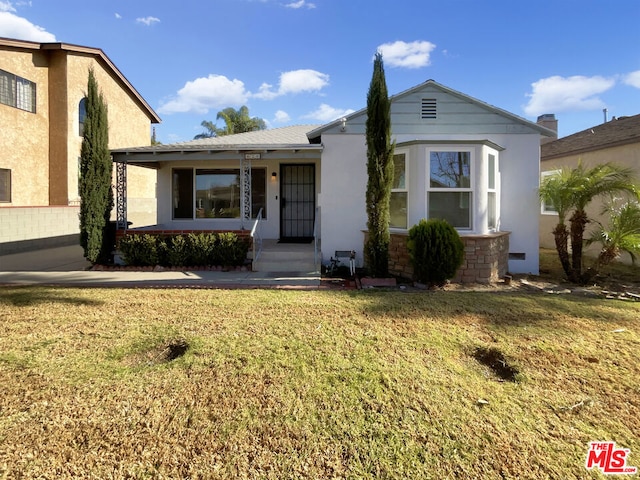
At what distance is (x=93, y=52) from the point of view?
15930mm

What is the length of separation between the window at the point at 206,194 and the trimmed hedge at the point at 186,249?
3.03 metres

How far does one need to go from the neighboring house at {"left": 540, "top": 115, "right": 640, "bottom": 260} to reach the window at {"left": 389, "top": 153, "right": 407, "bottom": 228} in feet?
13.1

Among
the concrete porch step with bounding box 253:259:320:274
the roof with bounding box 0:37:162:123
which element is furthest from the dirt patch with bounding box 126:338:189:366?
the roof with bounding box 0:37:162:123

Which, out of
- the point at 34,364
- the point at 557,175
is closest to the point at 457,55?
the point at 557,175

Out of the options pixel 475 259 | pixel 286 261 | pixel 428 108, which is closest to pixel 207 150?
pixel 286 261

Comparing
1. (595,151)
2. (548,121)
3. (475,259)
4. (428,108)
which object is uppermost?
(548,121)

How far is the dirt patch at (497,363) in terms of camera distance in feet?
11.0

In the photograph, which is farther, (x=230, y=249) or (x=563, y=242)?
(x=230, y=249)

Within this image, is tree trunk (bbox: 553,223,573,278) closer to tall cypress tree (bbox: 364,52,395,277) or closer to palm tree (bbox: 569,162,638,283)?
palm tree (bbox: 569,162,638,283)

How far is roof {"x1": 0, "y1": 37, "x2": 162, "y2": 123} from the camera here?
14.0 metres

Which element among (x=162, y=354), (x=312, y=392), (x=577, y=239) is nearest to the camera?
(x=312, y=392)

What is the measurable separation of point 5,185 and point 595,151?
20880 mm

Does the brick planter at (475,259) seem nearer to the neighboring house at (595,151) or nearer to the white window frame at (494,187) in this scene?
the white window frame at (494,187)

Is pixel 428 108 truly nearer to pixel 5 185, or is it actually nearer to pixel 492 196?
pixel 492 196
